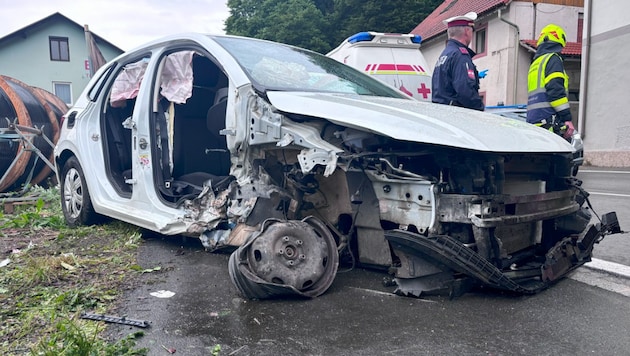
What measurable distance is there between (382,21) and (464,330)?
2726 cm

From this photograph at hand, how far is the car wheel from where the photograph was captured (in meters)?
4.94

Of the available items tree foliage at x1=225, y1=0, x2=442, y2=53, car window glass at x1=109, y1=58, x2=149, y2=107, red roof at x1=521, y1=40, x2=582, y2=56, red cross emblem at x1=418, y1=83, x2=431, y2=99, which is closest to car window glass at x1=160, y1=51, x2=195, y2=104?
car window glass at x1=109, y1=58, x2=149, y2=107

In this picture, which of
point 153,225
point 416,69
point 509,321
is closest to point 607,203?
point 416,69

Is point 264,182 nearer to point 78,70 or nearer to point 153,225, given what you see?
point 153,225

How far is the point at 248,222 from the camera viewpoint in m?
3.44

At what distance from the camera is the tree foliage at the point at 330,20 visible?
27.8 meters

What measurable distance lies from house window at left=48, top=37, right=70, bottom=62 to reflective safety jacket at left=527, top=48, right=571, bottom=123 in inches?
1336

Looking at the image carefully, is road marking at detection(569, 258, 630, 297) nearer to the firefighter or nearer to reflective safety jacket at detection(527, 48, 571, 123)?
the firefighter

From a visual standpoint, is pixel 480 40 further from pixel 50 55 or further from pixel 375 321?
pixel 50 55

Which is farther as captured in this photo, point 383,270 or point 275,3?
point 275,3

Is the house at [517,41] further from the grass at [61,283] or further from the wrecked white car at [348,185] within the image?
the grass at [61,283]

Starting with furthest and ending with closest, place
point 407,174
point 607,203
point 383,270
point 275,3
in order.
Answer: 1. point 275,3
2. point 607,203
3. point 383,270
4. point 407,174

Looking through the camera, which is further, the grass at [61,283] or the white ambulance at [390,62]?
the white ambulance at [390,62]

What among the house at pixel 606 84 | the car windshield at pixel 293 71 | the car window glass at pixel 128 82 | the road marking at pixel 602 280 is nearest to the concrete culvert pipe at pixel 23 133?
the car window glass at pixel 128 82
